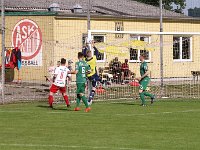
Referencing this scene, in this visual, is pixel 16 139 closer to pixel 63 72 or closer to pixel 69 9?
pixel 63 72

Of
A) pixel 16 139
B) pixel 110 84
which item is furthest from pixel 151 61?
pixel 16 139

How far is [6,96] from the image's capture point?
92.6ft

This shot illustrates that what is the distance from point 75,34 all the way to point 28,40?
263 cm

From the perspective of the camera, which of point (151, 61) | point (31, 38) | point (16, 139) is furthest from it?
point (31, 38)

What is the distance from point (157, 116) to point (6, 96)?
927 cm

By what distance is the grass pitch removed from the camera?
14602mm

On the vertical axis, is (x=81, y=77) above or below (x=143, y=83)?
above

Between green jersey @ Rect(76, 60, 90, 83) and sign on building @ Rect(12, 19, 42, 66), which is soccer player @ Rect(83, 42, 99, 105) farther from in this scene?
sign on building @ Rect(12, 19, 42, 66)

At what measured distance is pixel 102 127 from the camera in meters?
17.8

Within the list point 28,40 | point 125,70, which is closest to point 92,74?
point 125,70

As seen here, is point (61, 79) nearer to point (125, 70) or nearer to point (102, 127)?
point (102, 127)

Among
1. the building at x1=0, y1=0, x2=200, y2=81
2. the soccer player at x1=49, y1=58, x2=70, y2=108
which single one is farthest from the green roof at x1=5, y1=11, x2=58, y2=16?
the soccer player at x1=49, y1=58, x2=70, y2=108

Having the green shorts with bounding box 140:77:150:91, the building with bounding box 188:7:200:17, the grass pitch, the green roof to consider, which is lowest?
the grass pitch

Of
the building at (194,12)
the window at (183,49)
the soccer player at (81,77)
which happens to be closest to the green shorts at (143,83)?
the soccer player at (81,77)
